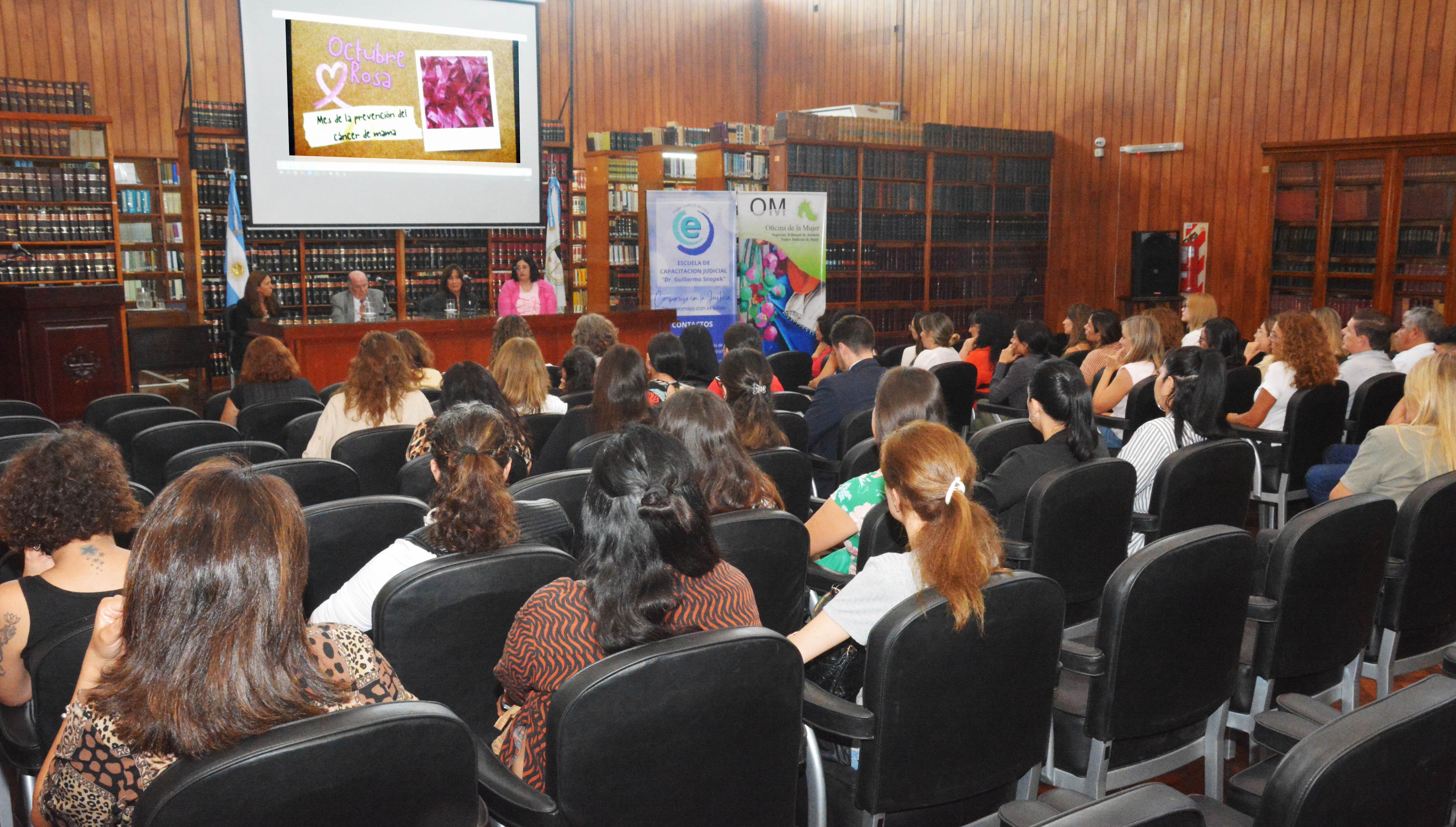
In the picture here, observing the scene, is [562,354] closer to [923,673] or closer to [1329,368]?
[1329,368]

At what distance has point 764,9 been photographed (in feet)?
47.5

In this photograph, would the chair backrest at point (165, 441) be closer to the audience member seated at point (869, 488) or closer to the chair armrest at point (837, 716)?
the audience member seated at point (869, 488)

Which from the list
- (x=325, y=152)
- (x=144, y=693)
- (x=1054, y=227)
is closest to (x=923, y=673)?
(x=144, y=693)

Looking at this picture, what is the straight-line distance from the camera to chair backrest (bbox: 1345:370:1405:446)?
5148mm

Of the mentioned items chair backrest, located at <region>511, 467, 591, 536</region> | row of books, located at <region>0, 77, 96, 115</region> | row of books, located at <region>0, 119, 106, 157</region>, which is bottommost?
chair backrest, located at <region>511, 467, 591, 536</region>

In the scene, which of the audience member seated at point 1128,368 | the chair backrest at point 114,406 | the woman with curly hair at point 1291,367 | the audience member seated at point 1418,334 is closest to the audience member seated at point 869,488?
the woman with curly hair at point 1291,367

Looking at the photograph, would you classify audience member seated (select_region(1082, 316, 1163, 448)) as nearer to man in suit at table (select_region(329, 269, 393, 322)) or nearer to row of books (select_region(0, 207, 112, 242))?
man in suit at table (select_region(329, 269, 393, 322))

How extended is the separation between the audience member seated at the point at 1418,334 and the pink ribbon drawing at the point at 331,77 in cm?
818

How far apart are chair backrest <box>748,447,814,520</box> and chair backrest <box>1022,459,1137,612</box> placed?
821 mm

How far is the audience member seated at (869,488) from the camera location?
293 cm

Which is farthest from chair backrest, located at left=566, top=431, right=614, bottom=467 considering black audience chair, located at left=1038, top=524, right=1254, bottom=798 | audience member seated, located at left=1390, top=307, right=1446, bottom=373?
audience member seated, located at left=1390, top=307, right=1446, bottom=373

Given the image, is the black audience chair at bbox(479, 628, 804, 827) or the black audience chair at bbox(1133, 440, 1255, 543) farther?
the black audience chair at bbox(1133, 440, 1255, 543)

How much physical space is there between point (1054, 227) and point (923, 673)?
11238 mm

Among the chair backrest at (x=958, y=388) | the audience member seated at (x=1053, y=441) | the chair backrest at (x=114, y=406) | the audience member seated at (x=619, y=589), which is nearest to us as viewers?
the audience member seated at (x=619, y=589)
